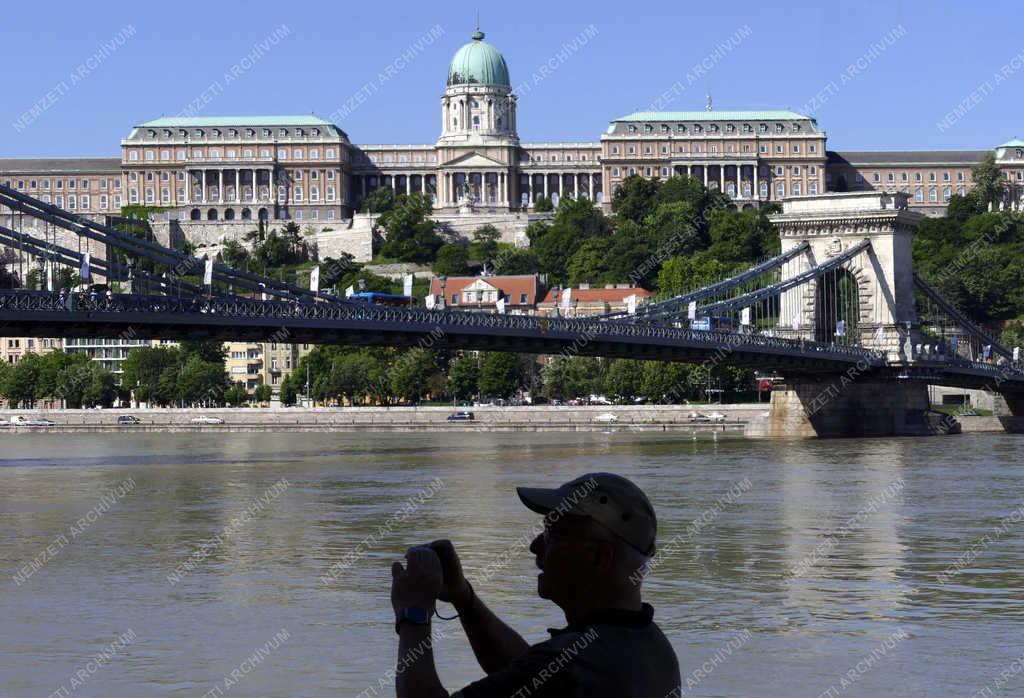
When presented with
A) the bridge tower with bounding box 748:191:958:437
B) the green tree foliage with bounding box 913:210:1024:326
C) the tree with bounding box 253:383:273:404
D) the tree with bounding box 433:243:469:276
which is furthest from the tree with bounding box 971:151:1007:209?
the bridge tower with bounding box 748:191:958:437

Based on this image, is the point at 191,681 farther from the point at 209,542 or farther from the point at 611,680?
the point at 209,542

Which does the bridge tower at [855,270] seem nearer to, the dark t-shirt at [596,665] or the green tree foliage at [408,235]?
the dark t-shirt at [596,665]

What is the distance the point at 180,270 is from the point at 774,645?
36.5 metres

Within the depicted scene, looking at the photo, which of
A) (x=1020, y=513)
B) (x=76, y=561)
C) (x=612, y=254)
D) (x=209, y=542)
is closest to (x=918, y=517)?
(x=1020, y=513)

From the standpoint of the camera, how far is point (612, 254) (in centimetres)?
12781

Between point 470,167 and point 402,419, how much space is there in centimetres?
7772

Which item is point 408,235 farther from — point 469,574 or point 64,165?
point 469,574

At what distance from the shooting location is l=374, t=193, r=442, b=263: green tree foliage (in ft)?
458

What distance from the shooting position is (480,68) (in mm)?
161250

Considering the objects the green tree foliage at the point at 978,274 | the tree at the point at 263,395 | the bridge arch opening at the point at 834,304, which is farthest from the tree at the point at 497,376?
the bridge arch opening at the point at 834,304

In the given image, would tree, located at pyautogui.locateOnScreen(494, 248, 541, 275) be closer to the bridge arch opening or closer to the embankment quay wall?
the embankment quay wall

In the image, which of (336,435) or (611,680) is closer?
(611,680)

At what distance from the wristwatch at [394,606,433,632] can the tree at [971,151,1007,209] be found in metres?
142

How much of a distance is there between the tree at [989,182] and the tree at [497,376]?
202ft
